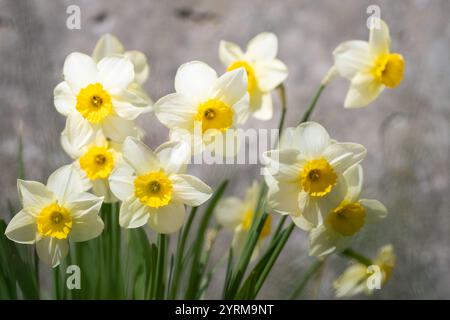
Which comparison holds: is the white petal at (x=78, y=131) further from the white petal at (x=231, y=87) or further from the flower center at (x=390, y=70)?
the flower center at (x=390, y=70)

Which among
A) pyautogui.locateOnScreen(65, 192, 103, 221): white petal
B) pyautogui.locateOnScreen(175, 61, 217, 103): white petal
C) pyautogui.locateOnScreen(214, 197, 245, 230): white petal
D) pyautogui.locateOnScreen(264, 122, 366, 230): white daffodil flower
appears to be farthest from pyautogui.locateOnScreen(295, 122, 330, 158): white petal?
pyautogui.locateOnScreen(214, 197, 245, 230): white petal

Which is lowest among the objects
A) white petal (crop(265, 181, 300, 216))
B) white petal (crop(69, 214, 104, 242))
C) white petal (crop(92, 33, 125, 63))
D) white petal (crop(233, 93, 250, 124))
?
white petal (crop(69, 214, 104, 242))

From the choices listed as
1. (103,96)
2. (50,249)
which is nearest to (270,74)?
(103,96)

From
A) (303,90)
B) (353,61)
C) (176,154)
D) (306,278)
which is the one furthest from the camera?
(303,90)

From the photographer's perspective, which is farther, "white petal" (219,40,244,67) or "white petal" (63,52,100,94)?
"white petal" (219,40,244,67)

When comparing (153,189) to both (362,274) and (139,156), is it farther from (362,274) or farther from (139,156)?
(362,274)

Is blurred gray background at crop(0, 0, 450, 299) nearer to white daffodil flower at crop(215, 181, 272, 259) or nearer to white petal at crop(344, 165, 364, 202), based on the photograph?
white daffodil flower at crop(215, 181, 272, 259)
